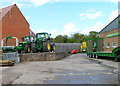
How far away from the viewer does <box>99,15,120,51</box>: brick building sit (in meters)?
23.4

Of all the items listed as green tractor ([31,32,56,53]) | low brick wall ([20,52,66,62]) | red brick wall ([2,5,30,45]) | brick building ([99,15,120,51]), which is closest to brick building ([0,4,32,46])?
red brick wall ([2,5,30,45])

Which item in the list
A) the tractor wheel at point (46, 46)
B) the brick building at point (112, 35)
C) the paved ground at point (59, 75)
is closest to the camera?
the paved ground at point (59, 75)

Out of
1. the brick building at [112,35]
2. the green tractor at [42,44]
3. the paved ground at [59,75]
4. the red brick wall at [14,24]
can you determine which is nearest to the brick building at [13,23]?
the red brick wall at [14,24]

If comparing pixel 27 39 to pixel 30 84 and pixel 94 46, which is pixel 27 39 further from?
pixel 30 84

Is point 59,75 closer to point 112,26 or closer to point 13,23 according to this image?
point 112,26

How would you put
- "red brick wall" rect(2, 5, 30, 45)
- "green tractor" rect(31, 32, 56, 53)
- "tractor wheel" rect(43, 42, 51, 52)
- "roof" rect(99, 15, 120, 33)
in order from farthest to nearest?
1. "red brick wall" rect(2, 5, 30, 45)
2. "roof" rect(99, 15, 120, 33)
3. "green tractor" rect(31, 32, 56, 53)
4. "tractor wheel" rect(43, 42, 51, 52)

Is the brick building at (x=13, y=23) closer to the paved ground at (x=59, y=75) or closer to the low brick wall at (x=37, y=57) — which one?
the low brick wall at (x=37, y=57)

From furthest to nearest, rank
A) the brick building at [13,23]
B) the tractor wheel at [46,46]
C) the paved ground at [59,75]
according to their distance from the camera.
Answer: the brick building at [13,23]
the tractor wheel at [46,46]
the paved ground at [59,75]

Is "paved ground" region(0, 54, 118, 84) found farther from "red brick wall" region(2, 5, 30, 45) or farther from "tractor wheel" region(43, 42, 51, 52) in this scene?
"red brick wall" region(2, 5, 30, 45)

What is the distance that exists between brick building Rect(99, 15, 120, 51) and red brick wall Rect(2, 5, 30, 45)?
69.9 ft

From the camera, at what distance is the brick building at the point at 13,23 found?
118ft

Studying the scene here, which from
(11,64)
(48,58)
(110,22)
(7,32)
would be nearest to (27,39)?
(48,58)

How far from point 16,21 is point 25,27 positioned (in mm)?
3399

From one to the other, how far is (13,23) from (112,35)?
24167 millimetres
